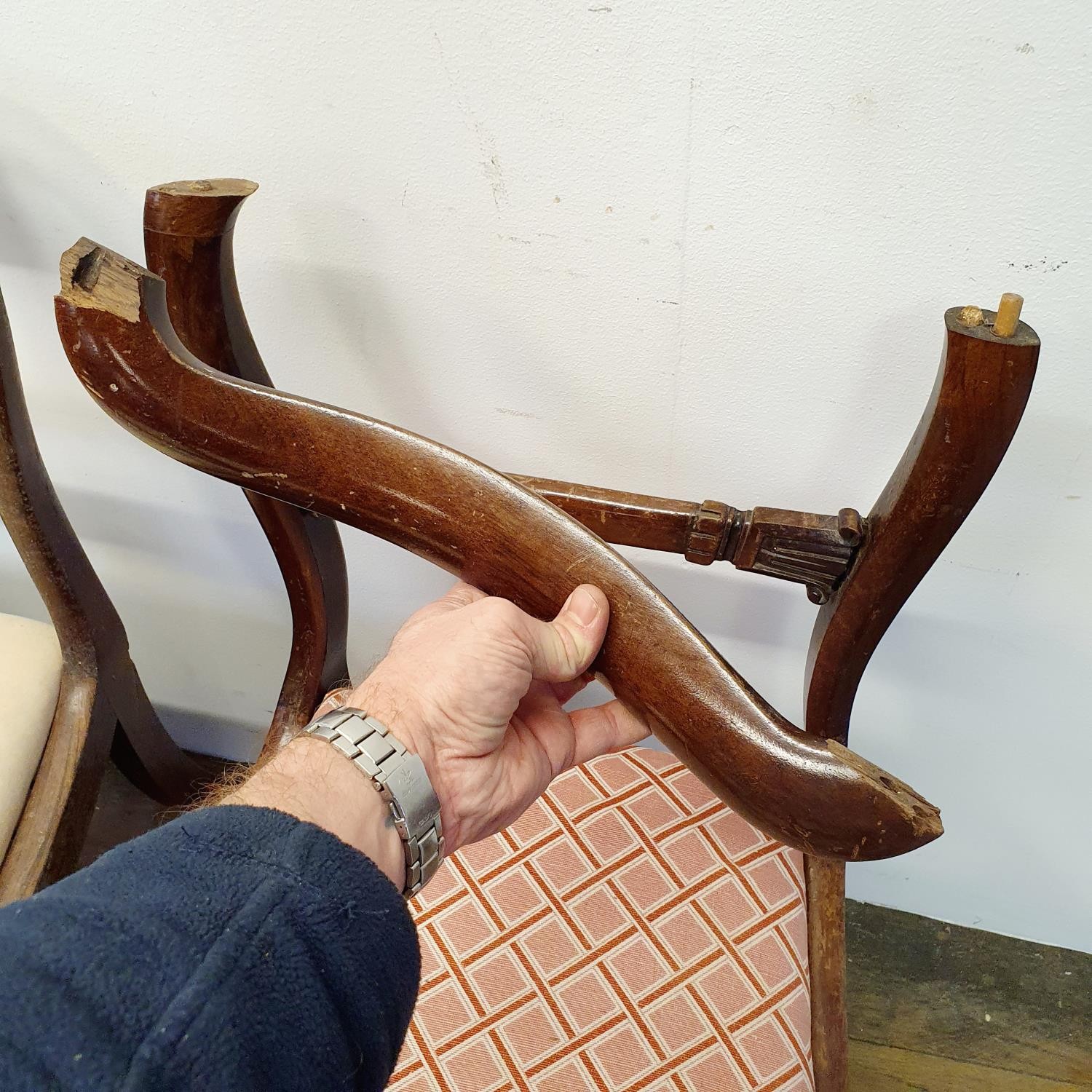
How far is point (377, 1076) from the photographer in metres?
0.39

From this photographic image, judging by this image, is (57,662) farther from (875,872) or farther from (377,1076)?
(875,872)

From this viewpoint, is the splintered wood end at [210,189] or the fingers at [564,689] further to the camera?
the fingers at [564,689]

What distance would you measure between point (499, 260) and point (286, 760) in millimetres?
364

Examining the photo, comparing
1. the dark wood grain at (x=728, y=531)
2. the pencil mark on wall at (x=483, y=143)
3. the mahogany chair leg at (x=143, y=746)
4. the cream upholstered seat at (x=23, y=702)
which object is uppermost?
the pencil mark on wall at (x=483, y=143)

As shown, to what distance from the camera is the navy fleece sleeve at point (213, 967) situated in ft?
1.04

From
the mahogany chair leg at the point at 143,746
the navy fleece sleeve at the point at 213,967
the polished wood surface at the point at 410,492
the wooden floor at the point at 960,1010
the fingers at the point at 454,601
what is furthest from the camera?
the wooden floor at the point at 960,1010

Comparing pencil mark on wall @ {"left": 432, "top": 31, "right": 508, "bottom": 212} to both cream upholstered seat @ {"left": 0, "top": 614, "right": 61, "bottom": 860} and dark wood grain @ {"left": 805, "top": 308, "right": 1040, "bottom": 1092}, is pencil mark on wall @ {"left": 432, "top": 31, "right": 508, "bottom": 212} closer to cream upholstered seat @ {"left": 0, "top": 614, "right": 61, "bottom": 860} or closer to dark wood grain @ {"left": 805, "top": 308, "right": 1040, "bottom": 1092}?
dark wood grain @ {"left": 805, "top": 308, "right": 1040, "bottom": 1092}

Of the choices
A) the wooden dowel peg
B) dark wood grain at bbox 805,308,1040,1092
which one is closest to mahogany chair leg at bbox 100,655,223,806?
dark wood grain at bbox 805,308,1040,1092

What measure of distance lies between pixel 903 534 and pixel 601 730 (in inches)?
11.0

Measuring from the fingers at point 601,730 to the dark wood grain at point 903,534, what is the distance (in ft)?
0.46

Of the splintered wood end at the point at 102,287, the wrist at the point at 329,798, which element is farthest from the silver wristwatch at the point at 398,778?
the splintered wood end at the point at 102,287

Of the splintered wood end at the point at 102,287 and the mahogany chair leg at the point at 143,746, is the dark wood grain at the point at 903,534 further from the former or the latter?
the mahogany chair leg at the point at 143,746

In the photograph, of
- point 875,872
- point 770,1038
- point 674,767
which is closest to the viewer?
point 770,1038

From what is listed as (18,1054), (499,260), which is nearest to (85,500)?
(499,260)
